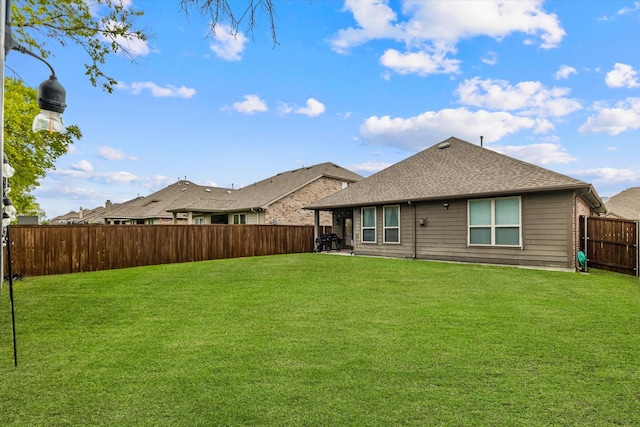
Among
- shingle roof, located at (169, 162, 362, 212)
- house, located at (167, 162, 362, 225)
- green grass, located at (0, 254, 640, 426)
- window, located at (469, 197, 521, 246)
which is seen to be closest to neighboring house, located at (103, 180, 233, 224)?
house, located at (167, 162, 362, 225)

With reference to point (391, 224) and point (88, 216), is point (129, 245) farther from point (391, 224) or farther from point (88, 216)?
point (88, 216)

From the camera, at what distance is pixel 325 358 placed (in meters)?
3.54

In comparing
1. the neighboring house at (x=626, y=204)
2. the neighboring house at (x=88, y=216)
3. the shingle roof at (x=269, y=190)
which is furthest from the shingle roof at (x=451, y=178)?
the neighboring house at (x=88, y=216)

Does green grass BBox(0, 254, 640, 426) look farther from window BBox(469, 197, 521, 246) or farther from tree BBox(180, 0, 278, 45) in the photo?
window BBox(469, 197, 521, 246)

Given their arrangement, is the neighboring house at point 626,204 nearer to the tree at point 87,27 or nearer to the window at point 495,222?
the window at point 495,222

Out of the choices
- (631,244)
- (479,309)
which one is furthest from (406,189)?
(479,309)

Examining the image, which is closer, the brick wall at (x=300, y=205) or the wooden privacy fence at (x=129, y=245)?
the wooden privacy fence at (x=129, y=245)

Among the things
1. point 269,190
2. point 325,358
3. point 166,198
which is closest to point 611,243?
point 325,358

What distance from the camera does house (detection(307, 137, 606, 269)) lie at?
1015 centimetres

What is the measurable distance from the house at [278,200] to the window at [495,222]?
1111 cm

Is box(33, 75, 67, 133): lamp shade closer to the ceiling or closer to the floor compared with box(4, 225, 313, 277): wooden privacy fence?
closer to the ceiling

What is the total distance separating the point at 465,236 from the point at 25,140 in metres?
16.2

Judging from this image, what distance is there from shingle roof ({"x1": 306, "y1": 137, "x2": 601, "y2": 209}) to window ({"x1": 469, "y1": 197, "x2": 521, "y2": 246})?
47 centimetres

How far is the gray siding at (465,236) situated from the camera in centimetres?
998
